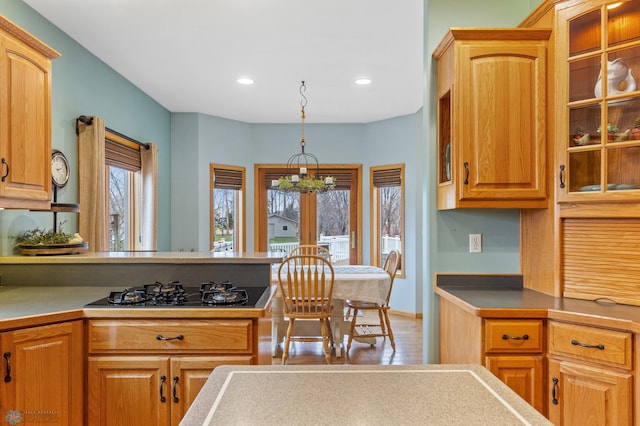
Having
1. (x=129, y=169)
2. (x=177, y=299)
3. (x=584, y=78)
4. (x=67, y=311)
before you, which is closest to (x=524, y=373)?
(x=584, y=78)

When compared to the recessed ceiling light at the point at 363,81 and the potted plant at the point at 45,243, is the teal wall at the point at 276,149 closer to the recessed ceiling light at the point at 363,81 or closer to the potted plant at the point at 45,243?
the potted plant at the point at 45,243

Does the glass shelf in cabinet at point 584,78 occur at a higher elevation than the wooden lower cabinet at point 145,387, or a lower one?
higher

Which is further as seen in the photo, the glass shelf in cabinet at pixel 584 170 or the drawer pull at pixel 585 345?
the glass shelf in cabinet at pixel 584 170

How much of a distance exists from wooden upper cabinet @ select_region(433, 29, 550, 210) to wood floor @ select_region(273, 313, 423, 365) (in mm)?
1989

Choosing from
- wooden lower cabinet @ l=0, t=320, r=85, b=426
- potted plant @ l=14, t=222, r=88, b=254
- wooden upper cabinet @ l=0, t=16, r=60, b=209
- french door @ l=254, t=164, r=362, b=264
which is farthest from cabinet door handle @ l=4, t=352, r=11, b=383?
french door @ l=254, t=164, r=362, b=264

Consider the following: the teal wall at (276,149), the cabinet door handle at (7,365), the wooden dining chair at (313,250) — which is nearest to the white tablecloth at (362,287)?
the wooden dining chair at (313,250)

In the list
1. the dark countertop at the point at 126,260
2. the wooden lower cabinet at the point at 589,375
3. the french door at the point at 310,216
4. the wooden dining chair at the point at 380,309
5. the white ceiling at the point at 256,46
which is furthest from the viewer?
the french door at the point at 310,216

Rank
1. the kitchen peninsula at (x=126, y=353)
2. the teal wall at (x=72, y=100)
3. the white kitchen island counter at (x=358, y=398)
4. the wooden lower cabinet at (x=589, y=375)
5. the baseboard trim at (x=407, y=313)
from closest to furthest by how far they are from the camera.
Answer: the white kitchen island counter at (x=358, y=398)
the wooden lower cabinet at (x=589, y=375)
the kitchen peninsula at (x=126, y=353)
the teal wall at (x=72, y=100)
the baseboard trim at (x=407, y=313)

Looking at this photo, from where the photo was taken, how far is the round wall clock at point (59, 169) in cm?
285

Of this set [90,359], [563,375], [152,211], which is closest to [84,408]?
[90,359]

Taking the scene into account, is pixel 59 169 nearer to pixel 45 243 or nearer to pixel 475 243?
pixel 45 243

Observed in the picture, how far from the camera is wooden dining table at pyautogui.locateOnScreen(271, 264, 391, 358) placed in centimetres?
362

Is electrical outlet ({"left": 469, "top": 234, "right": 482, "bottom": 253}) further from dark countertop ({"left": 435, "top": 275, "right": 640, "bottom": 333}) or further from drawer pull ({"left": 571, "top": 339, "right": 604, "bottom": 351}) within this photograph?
drawer pull ({"left": 571, "top": 339, "right": 604, "bottom": 351})

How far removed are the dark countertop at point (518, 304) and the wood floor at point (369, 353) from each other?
1404 mm
